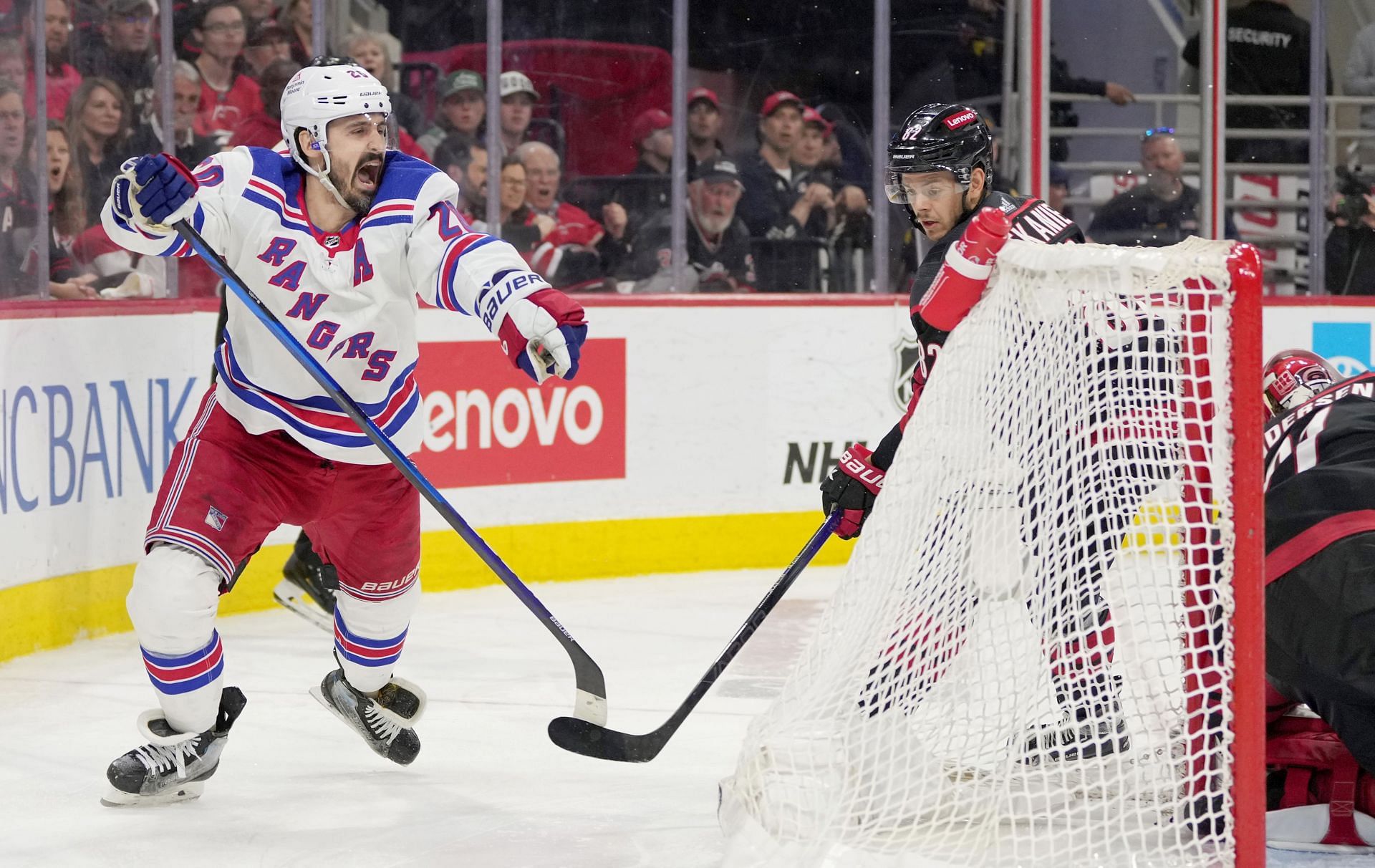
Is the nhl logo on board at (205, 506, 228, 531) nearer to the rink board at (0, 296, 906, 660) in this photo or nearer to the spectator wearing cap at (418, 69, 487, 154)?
the rink board at (0, 296, 906, 660)

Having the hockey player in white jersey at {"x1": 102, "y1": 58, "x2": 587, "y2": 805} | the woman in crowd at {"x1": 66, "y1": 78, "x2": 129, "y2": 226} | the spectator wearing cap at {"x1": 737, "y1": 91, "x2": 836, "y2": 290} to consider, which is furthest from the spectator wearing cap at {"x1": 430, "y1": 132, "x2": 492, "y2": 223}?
the hockey player in white jersey at {"x1": 102, "y1": 58, "x2": 587, "y2": 805}

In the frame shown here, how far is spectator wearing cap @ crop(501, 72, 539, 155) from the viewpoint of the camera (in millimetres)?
5066

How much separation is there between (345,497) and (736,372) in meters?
2.48

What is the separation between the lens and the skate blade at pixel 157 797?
2607 millimetres

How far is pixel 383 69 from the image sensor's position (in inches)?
190

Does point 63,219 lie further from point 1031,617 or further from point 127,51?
point 1031,617

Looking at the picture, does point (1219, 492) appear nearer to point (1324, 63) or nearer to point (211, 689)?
point (211, 689)

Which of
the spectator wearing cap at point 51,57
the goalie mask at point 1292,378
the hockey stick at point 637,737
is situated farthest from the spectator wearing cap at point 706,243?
the hockey stick at point 637,737

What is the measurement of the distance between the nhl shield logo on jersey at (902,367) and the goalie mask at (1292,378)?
195cm

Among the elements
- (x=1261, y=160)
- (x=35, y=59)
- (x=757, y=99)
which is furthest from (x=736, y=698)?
(x=1261, y=160)

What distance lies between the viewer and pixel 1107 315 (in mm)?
2188

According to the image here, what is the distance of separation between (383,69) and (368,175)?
90.8 inches

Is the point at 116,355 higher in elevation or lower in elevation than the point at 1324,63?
lower

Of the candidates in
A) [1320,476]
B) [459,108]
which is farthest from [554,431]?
[1320,476]
